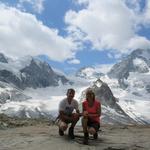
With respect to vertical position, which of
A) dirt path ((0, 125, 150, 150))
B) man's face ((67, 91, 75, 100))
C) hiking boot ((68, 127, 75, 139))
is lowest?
dirt path ((0, 125, 150, 150))

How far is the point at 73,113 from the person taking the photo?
728 inches

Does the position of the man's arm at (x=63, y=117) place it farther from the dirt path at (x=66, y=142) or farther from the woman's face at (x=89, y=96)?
the woman's face at (x=89, y=96)

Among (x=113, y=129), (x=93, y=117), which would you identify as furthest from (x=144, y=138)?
(x=113, y=129)

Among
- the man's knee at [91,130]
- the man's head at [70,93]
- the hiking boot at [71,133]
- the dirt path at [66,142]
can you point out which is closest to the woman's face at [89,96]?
the man's head at [70,93]

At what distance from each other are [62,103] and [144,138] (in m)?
3.97

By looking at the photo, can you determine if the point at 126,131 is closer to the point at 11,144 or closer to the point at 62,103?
the point at 62,103

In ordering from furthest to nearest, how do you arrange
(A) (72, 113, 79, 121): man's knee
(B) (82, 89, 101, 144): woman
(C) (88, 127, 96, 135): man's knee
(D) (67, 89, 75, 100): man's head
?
(D) (67, 89, 75, 100): man's head < (A) (72, 113, 79, 121): man's knee < (B) (82, 89, 101, 144): woman < (C) (88, 127, 96, 135): man's knee

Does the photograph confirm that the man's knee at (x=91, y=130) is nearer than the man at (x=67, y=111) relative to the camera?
Yes

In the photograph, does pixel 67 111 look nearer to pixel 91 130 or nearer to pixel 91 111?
pixel 91 111

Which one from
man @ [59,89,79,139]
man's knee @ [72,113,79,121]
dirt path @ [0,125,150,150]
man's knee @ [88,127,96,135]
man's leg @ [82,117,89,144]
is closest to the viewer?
dirt path @ [0,125,150,150]

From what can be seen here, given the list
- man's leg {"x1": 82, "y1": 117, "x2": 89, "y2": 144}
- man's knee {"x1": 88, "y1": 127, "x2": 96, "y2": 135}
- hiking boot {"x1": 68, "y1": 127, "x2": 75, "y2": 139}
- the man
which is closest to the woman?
man's knee {"x1": 88, "y1": 127, "x2": 96, "y2": 135}

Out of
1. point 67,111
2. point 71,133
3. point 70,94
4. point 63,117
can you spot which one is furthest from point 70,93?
point 71,133

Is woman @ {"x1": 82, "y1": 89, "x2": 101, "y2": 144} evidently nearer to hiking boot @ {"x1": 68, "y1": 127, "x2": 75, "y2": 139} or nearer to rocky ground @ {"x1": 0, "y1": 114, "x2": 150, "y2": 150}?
rocky ground @ {"x1": 0, "y1": 114, "x2": 150, "y2": 150}

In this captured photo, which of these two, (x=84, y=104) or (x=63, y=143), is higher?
(x=84, y=104)
